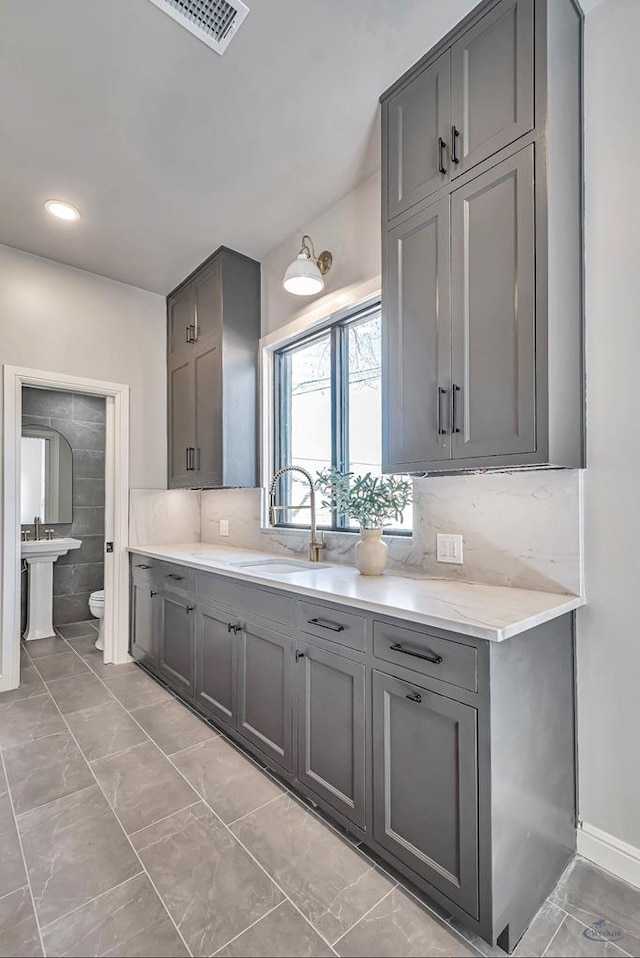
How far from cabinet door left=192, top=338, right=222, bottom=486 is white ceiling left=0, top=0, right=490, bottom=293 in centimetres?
76

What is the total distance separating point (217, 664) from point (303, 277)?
2040 millimetres

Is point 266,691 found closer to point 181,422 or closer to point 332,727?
point 332,727

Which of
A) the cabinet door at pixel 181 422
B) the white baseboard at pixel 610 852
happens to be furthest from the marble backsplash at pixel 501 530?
the cabinet door at pixel 181 422

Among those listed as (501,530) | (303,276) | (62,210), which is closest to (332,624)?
(501,530)

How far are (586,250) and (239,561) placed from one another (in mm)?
2163

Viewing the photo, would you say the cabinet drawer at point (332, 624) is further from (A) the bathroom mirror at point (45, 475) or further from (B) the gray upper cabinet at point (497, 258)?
(A) the bathroom mirror at point (45, 475)

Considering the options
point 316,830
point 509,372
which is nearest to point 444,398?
point 509,372

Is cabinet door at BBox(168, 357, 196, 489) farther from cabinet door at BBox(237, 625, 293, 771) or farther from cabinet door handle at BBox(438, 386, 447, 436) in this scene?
cabinet door handle at BBox(438, 386, 447, 436)

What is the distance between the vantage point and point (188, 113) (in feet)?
6.72

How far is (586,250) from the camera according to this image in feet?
5.37

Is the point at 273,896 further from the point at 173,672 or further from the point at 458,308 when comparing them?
the point at 458,308

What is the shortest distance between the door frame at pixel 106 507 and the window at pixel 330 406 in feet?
4.13

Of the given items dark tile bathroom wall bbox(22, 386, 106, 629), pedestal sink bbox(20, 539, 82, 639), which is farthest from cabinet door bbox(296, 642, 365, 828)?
dark tile bathroom wall bbox(22, 386, 106, 629)

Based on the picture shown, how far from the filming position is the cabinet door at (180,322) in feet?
11.5
